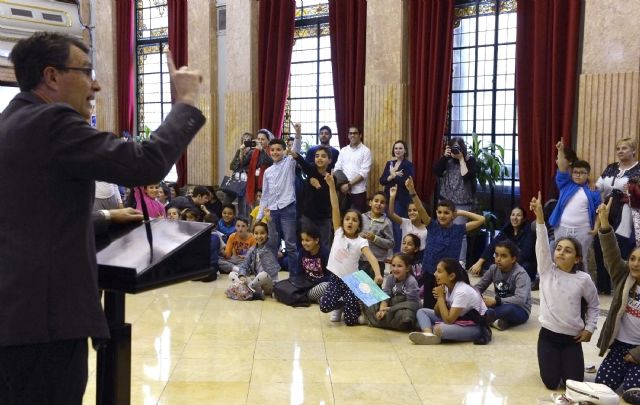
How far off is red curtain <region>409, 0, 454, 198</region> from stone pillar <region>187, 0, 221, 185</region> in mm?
4154

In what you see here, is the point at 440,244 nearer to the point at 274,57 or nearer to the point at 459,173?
the point at 459,173

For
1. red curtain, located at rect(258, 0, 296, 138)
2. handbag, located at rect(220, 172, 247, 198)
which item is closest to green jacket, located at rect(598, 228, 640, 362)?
handbag, located at rect(220, 172, 247, 198)

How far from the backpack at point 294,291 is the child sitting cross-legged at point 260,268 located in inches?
8.9

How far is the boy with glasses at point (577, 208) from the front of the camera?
23.8 ft

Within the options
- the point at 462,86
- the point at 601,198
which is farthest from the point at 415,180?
the point at 601,198

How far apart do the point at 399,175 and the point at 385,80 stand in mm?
1736

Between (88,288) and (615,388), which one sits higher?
(88,288)

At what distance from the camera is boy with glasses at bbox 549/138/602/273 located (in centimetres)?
725

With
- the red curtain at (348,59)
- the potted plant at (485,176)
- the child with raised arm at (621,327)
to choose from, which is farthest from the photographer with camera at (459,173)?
the child with raised arm at (621,327)

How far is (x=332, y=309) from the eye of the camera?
6.15 m

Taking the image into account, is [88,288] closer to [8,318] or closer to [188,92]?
[8,318]

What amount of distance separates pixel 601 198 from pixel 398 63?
360 centimetres

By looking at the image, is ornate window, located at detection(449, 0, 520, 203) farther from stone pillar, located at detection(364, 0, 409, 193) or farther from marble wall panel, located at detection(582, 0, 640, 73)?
marble wall panel, located at detection(582, 0, 640, 73)

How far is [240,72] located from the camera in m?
11.8
